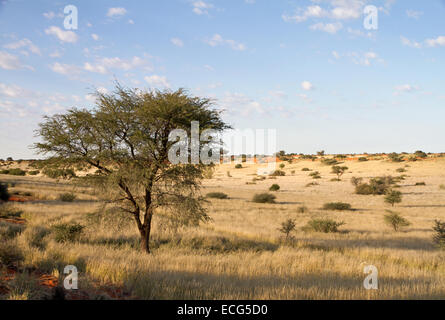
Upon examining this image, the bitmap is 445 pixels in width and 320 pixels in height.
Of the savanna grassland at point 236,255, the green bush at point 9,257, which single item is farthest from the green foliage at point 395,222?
the green bush at point 9,257

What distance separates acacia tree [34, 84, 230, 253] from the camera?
1172cm

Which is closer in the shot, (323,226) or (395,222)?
(323,226)

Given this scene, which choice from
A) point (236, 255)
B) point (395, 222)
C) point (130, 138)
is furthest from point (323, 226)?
point (130, 138)

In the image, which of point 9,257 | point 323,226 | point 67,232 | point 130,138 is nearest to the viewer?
point 9,257

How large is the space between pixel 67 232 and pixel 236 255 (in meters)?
8.15

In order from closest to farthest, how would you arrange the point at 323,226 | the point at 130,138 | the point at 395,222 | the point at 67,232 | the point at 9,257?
the point at 9,257 → the point at 130,138 → the point at 67,232 → the point at 323,226 → the point at 395,222

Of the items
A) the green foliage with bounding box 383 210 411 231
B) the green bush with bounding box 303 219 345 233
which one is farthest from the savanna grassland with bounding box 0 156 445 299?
the green foliage with bounding box 383 210 411 231

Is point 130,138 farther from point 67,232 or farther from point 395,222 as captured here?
point 395,222

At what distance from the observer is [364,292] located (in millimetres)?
7078

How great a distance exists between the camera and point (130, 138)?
11586 mm

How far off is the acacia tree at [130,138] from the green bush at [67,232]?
3531 mm

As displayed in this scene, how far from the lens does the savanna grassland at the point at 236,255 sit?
22.8ft

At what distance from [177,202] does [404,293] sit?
8.52 metres
